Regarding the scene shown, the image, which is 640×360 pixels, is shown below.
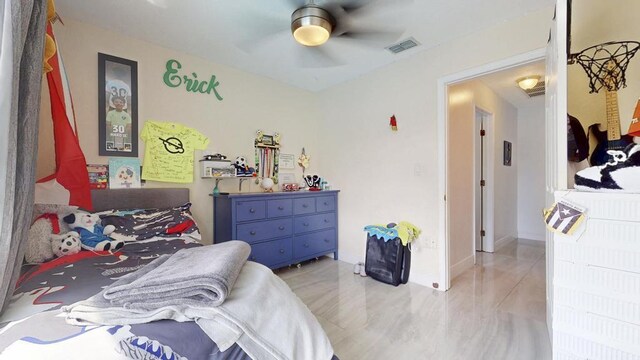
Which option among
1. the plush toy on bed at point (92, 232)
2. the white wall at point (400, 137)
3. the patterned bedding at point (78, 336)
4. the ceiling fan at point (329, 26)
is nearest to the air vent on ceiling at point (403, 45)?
the white wall at point (400, 137)

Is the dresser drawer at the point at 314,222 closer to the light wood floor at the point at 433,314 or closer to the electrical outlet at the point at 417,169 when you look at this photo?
the light wood floor at the point at 433,314

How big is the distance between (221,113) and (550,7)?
303 cm

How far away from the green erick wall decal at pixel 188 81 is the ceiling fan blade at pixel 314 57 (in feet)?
4.15

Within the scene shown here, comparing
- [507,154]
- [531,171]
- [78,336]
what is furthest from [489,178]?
[78,336]

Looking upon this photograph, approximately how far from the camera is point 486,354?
1.63m

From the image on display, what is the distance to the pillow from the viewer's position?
1.93 metres

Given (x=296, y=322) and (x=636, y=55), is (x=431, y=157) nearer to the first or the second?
(x=636, y=55)

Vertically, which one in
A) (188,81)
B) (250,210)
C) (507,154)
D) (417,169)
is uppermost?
(188,81)

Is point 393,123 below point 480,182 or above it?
above

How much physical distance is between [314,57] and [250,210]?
1.58 m

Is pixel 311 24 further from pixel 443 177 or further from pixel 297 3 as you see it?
pixel 443 177

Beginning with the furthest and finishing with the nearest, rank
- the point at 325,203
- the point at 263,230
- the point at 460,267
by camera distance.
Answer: the point at 325,203, the point at 460,267, the point at 263,230

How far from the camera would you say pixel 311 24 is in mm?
1537

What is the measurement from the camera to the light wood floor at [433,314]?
5.52 feet
